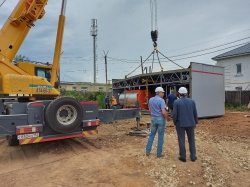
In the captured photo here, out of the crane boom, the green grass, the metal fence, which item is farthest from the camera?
the metal fence

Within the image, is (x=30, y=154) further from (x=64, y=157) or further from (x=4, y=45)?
(x=4, y=45)

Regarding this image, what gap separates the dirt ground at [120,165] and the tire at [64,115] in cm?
81

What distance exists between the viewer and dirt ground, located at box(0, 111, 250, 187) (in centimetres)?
566

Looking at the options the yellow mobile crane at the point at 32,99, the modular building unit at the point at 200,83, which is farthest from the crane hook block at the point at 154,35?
the yellow mobile crane at the point at 32,99

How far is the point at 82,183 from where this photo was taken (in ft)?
18.0

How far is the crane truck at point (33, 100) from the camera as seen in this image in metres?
7.32

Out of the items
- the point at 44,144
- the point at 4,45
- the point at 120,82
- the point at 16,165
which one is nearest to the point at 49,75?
the point at 4,45

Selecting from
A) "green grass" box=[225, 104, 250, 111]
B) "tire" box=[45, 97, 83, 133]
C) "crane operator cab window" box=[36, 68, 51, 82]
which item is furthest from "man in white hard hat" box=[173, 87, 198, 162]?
"green grass" box=[225, 104, 250, 111]

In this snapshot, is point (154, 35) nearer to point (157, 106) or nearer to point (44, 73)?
point (44, 73)

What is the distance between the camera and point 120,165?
21.2 feet

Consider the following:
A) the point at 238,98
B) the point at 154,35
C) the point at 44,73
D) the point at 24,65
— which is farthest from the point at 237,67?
the point at 24,65

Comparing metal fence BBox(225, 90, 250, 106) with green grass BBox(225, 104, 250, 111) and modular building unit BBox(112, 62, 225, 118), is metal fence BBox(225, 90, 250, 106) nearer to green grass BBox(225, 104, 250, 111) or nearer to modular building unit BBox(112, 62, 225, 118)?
green grass BBox(225, 104, 250, 111)

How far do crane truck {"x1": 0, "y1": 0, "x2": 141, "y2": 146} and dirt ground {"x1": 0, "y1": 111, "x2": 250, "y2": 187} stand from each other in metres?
0.60

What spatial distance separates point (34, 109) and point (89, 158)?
200cm
